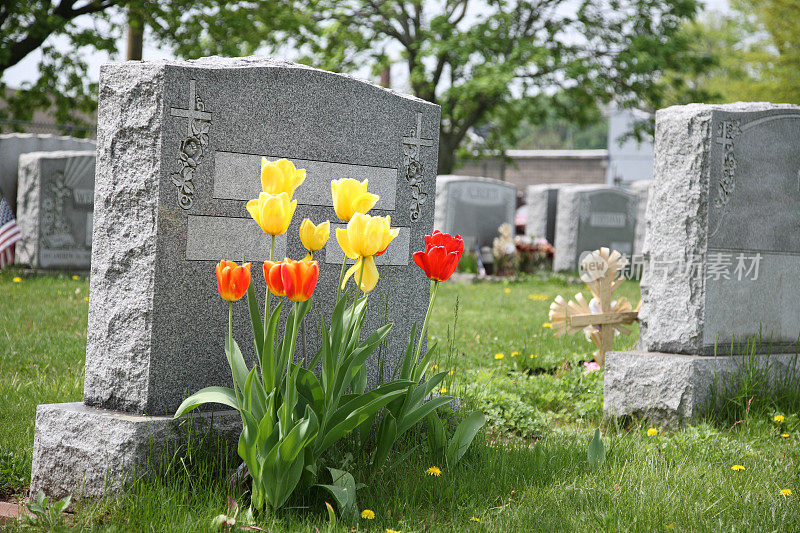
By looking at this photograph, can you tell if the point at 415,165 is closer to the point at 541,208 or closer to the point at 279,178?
the point at 279,178

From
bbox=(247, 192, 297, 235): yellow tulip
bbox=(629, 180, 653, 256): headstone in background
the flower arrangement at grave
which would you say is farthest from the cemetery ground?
bbox=(629, 180, 653, 256): headstone in background

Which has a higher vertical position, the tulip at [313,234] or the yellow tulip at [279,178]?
the yellow tulip at [279,178]

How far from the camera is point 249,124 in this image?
116 inches

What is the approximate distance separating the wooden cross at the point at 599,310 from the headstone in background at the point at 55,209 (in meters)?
6.26

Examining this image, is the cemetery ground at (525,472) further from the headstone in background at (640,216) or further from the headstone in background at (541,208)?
the headstone in background at (640,216)

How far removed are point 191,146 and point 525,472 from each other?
69.3 inches

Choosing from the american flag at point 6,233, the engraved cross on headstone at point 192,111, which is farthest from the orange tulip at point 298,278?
the american flag at point 6,233

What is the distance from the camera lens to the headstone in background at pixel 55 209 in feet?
29.4

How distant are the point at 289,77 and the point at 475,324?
4315mm

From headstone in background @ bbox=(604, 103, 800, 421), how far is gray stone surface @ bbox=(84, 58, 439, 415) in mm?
2017

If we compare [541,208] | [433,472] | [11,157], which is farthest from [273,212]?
[541,208]

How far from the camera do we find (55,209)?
9039mm

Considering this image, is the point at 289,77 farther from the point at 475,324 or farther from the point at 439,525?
the point at 475,324

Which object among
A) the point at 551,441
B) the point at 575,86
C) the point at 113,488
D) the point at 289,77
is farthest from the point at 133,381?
the point at 575,86
